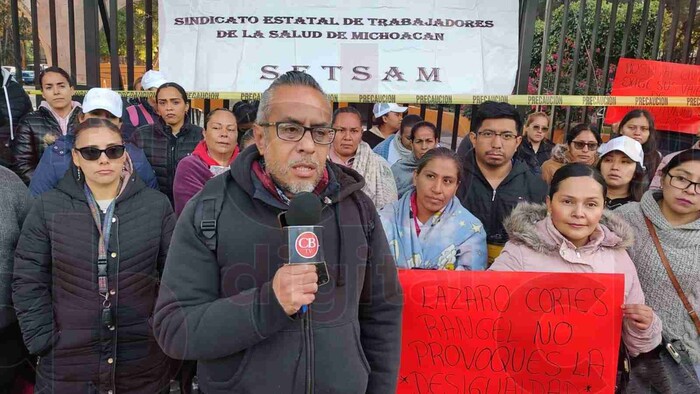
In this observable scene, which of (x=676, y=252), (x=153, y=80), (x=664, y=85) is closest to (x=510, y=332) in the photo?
(x=676, y=252)

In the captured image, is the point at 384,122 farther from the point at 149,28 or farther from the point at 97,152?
the point at 97,152

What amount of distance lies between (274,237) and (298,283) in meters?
0.30

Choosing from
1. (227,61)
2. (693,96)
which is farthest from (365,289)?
(693,96)

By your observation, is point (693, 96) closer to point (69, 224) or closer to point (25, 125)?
point (69, 224)

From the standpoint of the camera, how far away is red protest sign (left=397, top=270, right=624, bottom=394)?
247 cm

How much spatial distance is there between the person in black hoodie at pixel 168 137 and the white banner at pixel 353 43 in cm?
62

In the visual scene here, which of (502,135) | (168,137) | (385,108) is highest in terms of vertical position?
(385,108)

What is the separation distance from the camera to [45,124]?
13.1 ft

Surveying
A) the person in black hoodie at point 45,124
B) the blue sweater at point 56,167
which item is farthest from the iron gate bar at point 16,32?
the blue sweater at point 56,167

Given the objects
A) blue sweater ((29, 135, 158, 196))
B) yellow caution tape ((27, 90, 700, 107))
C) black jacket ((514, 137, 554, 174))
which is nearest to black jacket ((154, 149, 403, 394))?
blue sweater ((29, 135, 158, 196))

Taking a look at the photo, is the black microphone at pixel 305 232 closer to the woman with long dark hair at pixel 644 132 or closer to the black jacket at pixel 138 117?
the black jacket at pixel 138 117

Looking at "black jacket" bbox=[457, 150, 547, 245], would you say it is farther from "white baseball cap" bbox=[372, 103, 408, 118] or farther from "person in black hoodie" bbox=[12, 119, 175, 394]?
"white baseball cap" bbox=[372, 103, 408, 118]

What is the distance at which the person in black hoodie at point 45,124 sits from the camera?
3.95 m

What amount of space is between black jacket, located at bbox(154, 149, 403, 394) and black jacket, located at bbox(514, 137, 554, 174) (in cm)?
314
